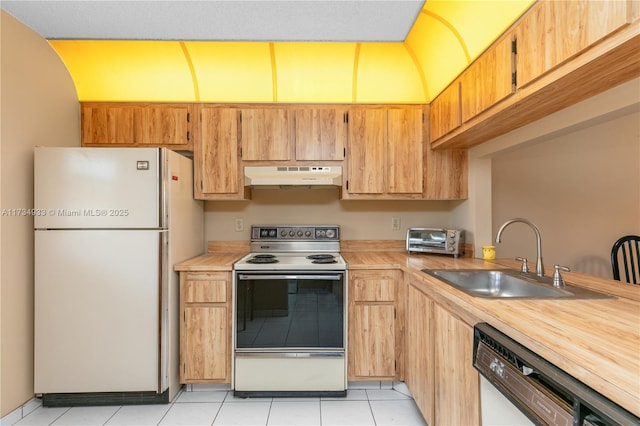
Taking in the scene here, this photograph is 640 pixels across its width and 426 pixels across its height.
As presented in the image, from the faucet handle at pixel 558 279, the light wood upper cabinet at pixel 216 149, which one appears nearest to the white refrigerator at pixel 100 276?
the light wood upper cabinet at pixel 216 149

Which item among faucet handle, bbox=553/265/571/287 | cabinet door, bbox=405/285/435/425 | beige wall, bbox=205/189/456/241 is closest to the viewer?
faucet handle, bbox=553/265/571/287

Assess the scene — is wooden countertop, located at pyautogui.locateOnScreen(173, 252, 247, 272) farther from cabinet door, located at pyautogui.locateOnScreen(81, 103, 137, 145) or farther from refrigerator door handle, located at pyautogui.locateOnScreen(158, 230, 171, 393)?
cabinet door, located at pyautogui.locateOnScreen(81, 103, 137, 145)

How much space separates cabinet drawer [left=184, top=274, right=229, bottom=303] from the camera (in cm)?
217

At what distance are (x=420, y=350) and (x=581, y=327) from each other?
3.44 feet

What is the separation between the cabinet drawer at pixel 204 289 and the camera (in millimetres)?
2170

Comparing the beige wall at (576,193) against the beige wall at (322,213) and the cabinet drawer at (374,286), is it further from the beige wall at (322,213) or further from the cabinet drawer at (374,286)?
the cabinet drawer at (374,286)

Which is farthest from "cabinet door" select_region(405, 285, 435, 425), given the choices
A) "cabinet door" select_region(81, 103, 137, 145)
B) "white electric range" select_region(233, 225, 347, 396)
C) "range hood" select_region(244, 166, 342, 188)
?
"cabinet door" select_region(81, 103, 137, 145)

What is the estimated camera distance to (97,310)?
2.02m

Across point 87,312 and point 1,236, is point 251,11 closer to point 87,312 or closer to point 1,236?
point 1,236

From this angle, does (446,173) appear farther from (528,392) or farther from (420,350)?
(528,392)

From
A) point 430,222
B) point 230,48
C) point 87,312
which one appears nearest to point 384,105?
point 430,222

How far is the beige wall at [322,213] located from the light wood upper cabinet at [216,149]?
1.23 feet

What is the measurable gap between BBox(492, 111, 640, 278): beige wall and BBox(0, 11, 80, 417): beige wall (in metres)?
4.08

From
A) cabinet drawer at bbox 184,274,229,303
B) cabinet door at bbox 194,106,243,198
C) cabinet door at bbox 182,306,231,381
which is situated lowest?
cabinet door at bbox 182,306,231,381
